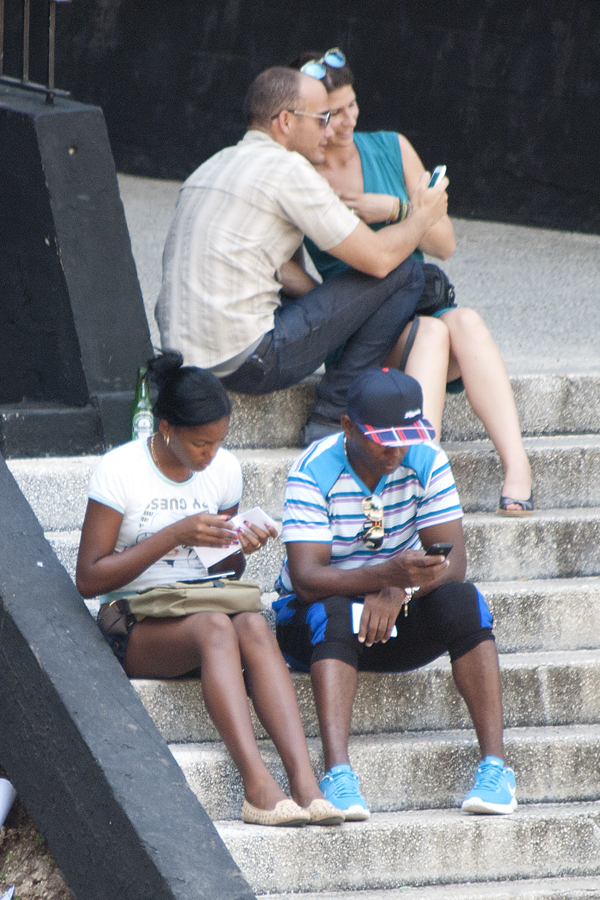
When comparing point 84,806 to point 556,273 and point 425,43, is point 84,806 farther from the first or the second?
point 425,43

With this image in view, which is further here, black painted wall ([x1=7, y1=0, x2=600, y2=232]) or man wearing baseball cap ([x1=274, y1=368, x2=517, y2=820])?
black painted wall ([x1=7, y1=0, x2=600, y2=232])

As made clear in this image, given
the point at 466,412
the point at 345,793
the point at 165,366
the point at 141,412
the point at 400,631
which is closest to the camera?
the point at 345,793

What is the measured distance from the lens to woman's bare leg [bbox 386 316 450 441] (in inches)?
152

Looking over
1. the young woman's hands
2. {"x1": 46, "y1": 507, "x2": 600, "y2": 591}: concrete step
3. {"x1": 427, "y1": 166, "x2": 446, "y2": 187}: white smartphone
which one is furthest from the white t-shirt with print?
{"x1": 427, "y1": 166, "x2": 446, "y2": 187}: white smartphone

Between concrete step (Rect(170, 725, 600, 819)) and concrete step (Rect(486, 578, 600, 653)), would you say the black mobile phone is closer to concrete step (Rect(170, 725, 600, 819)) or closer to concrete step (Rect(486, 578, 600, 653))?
concrete step (Rect(170, 725, 600, 819))

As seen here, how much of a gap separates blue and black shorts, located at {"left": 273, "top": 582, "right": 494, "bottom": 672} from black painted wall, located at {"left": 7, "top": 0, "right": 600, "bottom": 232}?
470 cm

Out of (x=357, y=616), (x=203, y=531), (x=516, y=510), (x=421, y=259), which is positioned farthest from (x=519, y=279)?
(x=203, y=531)

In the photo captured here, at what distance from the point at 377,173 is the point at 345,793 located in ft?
8.10

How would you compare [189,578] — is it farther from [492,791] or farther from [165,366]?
[492,791]

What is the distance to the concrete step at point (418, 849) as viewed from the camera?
2.77 meters

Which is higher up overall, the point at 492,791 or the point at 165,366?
the point at 165,366

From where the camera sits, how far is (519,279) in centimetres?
625

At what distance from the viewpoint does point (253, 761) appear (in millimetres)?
2809

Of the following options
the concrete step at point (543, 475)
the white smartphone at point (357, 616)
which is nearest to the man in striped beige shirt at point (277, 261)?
the concrete step at point (543, 475)
